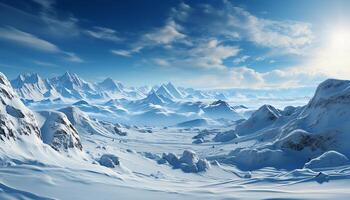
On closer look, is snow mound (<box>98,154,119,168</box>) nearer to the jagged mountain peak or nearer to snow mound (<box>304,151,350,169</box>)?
snow mound (<box>304,151,350,169</box>)

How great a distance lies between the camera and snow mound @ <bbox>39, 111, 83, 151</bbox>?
317ft

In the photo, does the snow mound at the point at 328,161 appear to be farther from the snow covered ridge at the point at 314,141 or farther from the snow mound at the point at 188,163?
the snow mound at the point at 188,163

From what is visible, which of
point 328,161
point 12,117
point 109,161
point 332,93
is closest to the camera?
point 12,117

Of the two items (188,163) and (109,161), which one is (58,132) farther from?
(188,163)

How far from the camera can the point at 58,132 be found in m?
101

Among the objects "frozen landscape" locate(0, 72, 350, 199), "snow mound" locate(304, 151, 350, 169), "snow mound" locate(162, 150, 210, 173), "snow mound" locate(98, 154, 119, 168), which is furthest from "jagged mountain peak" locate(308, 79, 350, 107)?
"snow mound" locate(98, 154, 119, 168)

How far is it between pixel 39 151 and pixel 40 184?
3485 cm

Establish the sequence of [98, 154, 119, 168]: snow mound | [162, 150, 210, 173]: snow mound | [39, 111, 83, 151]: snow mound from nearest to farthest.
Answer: [39, 111, 83, 151]: snow mound, [98, 154, 119, 168]: snow mound, [162, 150, 210, 173]: snow mound

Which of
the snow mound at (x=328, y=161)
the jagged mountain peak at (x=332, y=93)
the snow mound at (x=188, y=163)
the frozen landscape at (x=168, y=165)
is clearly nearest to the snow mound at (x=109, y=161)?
the frozen landscape at (x=168, y=165)

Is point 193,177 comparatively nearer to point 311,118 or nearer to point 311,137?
point 311,137

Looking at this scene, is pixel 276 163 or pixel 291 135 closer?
pixel 276 163

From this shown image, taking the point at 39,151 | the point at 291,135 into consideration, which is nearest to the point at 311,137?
the point at 291,135

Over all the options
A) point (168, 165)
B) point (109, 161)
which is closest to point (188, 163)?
point (168, 165)

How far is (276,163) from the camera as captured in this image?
5541 inches
